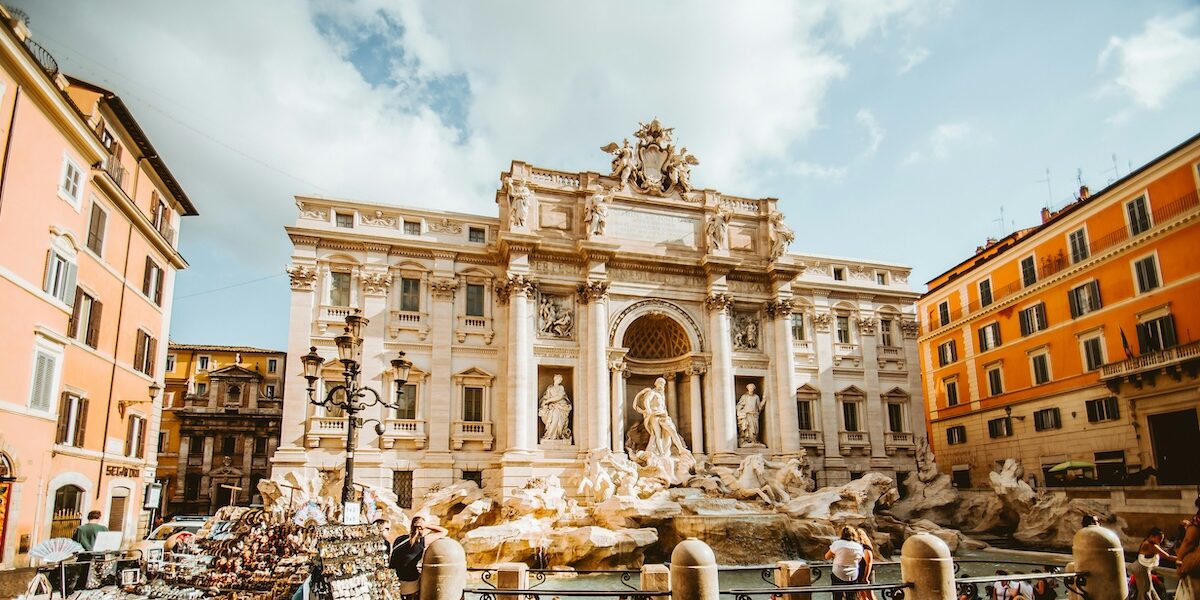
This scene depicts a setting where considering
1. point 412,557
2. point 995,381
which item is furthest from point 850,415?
point 412,557

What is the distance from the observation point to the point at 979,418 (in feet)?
111

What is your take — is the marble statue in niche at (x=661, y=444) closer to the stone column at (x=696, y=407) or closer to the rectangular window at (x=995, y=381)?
the stone column at (x=696, y=407)

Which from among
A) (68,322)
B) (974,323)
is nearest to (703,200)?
(974,323)

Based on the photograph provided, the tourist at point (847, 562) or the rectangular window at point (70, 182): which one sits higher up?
the rectangular window at point (70, 182)

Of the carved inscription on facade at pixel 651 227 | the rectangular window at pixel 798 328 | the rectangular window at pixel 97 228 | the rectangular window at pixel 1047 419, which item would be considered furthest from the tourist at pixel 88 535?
the rectangular window at pixel 1047 419

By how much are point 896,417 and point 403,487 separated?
844 inches

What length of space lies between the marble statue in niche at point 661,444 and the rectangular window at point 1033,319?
15.9 meters

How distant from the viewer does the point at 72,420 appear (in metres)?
18.5

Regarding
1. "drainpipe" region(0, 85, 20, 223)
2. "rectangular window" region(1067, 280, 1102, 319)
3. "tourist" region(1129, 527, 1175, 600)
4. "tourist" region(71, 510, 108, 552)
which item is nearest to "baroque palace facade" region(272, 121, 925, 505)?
"rectangular window" region(1067, 280, 1102, 319)

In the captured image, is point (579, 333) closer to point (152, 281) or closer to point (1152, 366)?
point (152, 281)

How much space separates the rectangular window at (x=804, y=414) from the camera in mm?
30688

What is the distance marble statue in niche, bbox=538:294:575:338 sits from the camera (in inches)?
1075

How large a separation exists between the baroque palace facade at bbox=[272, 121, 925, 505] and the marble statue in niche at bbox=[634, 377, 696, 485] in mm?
1139

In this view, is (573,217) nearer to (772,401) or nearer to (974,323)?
(772,401)
